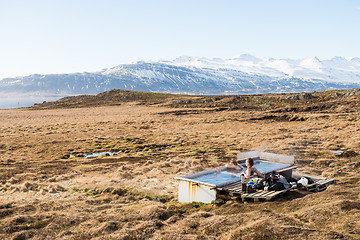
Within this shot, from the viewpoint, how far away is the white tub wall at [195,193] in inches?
Answer: 523

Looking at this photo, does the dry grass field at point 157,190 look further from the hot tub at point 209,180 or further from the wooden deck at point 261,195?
the hot tub at point 209,180

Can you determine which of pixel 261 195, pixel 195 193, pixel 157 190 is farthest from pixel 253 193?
pixel 157 190

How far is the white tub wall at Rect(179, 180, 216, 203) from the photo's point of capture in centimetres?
1329

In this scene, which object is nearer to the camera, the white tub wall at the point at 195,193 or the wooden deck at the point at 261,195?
the wooden deck at the point at 261,195

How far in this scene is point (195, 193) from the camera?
13789 mm

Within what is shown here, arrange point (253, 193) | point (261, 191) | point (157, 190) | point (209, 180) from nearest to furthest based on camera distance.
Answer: point (253, 193) < point (261, 191) < point (209, 180) < point (157, 190)

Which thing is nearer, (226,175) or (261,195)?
(261,195)

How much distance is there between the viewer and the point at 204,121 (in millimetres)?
52656

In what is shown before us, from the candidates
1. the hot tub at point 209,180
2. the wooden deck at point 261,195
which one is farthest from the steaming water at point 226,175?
the wooden deck at point 261,195

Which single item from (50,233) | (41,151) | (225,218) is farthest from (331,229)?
(41,151)

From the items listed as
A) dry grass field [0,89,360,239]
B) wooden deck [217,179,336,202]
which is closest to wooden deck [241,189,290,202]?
wooden deck [217,179,336,202]

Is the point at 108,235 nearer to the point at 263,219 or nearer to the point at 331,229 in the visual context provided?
the point at 263,219

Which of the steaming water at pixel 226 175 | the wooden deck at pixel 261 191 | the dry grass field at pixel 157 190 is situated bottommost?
the dry grass field at pixel 157 190

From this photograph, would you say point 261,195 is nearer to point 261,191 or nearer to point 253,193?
point 253,193
